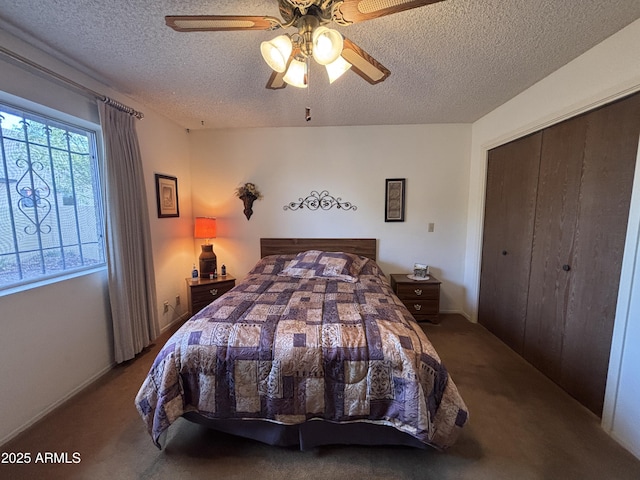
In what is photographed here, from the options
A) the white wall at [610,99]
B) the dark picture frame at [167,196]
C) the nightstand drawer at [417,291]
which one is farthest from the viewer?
the nightstand drawer at [417,291]

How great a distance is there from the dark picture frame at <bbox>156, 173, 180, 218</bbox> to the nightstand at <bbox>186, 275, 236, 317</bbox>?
2.70 feet

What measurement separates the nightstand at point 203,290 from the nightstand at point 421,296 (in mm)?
2027

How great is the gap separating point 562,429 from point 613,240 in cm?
121

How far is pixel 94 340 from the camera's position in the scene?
2.16 metres

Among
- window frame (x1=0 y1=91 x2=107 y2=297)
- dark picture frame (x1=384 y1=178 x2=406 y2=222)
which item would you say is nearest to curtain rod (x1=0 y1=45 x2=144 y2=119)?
window frame (x1=0 y1=91 x2=107 y2=297)

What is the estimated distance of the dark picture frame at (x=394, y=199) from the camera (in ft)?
11.0

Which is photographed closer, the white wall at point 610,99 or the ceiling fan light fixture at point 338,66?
the ceiling fan light fixture at point 338,66

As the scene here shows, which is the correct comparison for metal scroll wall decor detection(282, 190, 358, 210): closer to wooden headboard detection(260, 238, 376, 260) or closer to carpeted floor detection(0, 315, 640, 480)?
wooden headboard detection(260, 238, 376, 260)

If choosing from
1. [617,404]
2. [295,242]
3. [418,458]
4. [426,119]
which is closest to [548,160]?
[426,119]

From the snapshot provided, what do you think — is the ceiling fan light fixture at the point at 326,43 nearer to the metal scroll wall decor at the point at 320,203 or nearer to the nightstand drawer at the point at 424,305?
the metal scroll wall decor at the point at 320,203

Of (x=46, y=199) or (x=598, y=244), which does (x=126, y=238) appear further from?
(x=598, y=244)

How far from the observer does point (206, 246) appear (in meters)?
3.28

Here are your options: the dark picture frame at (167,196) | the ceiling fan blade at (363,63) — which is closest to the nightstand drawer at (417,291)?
the ceiling fan blade at (363,63)

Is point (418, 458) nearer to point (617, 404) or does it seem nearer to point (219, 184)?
point (617, 404)
